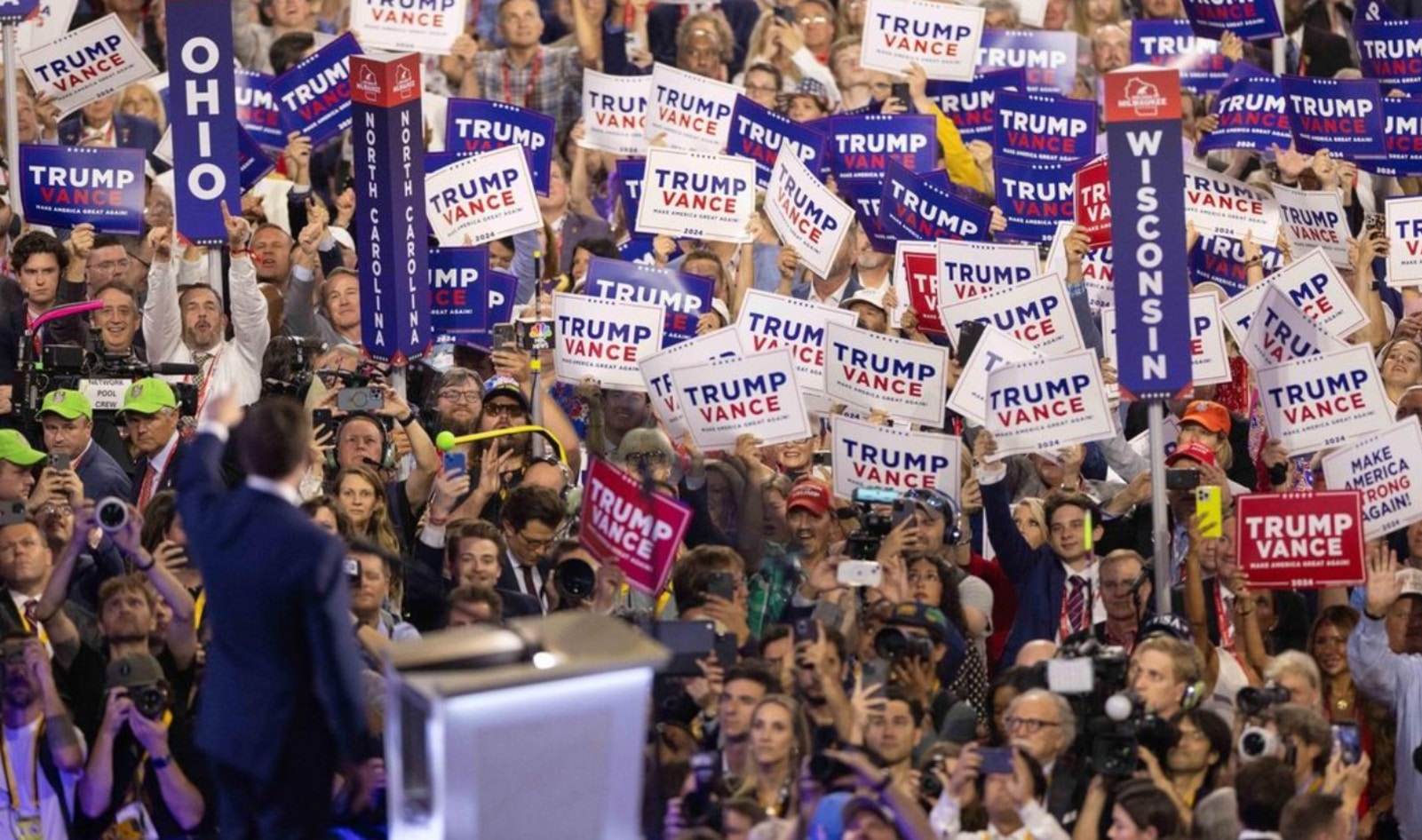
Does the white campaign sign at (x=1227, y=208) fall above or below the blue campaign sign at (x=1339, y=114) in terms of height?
below

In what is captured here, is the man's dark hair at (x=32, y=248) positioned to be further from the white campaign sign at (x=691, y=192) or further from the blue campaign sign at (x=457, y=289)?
the white campaign sign at (x=691, y=192)

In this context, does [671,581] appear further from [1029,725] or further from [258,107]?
[258,107]

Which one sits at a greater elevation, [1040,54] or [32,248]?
[1040,54]

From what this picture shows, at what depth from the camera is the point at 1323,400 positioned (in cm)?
1345

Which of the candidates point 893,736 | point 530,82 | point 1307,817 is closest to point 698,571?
point 893,736

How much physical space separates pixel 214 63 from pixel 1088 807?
220 inches

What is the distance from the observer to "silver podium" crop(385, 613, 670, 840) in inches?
310

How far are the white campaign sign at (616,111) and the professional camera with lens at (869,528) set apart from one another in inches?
228

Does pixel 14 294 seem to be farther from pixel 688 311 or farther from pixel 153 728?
pixel 153 728

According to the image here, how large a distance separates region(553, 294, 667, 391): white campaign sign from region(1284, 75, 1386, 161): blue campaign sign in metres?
4.17

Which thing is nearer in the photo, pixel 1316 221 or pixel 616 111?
pixel 1316 221

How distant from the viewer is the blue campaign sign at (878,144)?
17000 mm

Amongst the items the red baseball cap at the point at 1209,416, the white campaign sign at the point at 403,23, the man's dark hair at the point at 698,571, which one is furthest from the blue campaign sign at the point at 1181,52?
the man's dark hair at the point at 698,571

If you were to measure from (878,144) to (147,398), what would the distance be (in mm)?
4944
